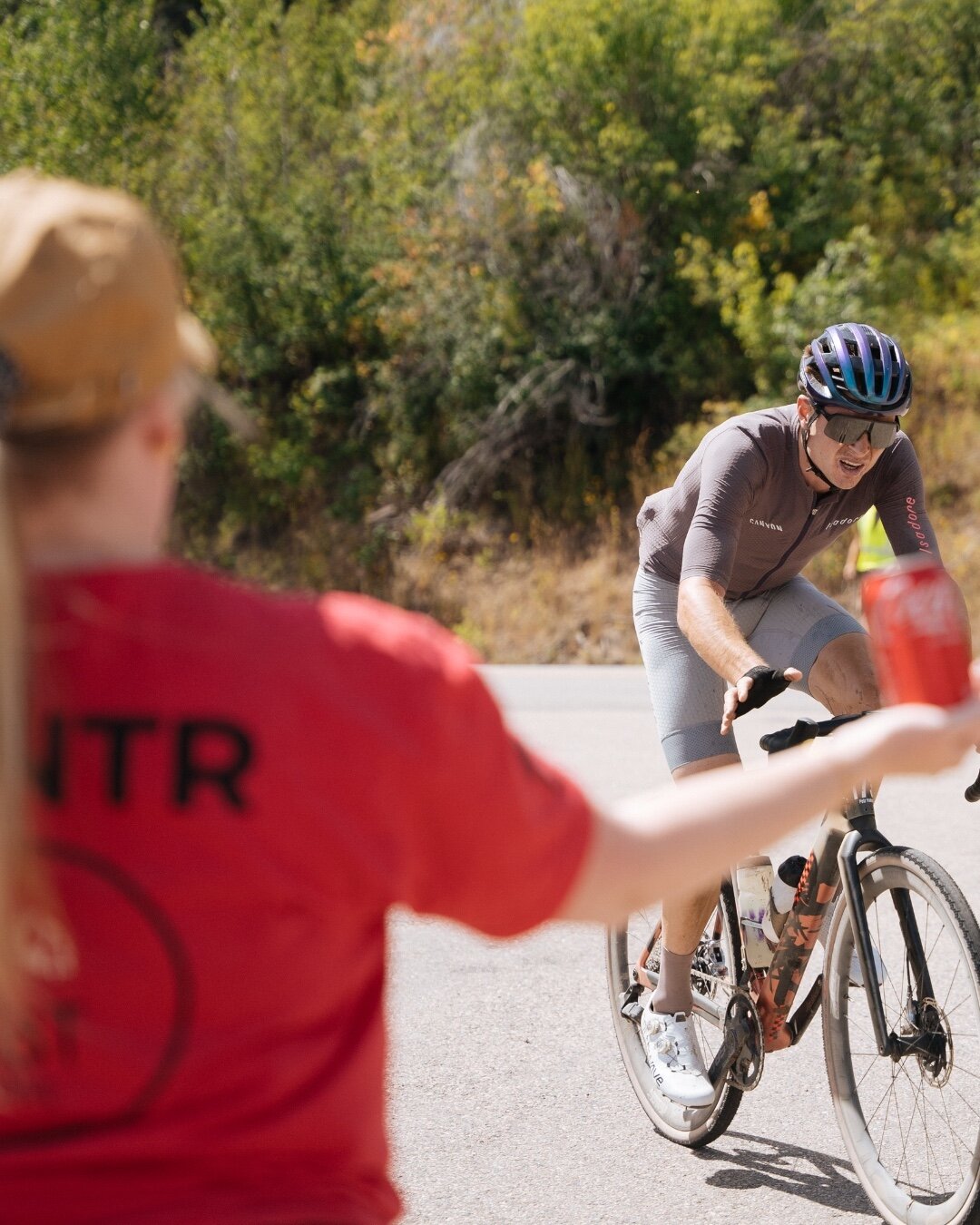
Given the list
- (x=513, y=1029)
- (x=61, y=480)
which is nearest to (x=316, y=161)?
(x=513, y=1029)

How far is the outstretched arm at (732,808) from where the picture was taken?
142 cm

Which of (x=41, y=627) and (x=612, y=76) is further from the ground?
(x=612, y=76)

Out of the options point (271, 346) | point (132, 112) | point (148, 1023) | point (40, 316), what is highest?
point (132, 112)

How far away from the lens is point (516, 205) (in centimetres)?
2125

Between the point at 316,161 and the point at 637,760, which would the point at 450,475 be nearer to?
the point at 316,161

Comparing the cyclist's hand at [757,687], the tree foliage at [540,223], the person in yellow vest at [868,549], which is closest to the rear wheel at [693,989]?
the cyclist's hand at [757,687]

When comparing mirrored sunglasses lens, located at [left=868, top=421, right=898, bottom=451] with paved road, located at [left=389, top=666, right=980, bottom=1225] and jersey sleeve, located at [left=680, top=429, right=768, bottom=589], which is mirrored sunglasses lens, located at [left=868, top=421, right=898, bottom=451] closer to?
jersey sleeve, located at [left=680, top=429, right=768, bottom=589]

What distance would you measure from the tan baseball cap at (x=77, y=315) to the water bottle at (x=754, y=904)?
2981mm

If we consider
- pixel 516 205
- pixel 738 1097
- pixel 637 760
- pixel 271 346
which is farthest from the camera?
pixel 271 346

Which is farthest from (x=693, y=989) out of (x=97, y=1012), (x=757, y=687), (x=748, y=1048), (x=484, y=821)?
(x=97, y=1012)

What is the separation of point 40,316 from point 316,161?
24.1 meters

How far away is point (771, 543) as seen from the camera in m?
4.20

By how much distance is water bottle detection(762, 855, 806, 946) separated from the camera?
3.80 m

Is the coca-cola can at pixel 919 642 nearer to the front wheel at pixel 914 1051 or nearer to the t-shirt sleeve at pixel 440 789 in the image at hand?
the t-shirt sleeve at pixel 440 789
